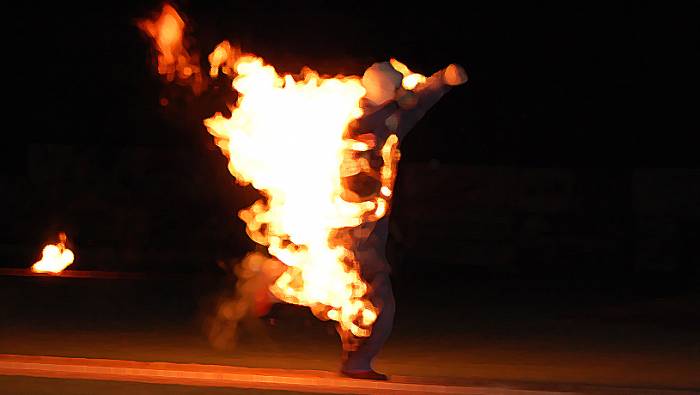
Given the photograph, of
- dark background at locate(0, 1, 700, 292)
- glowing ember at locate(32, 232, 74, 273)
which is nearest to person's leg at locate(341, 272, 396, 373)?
glowing ember at locate(32, 232, 74, 273)

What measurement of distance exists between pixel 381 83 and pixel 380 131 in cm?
33

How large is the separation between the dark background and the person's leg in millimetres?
10913

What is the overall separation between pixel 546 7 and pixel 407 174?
364 cm

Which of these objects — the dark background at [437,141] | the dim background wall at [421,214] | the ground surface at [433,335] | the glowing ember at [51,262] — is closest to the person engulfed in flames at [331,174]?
the ground surface at [433,335]

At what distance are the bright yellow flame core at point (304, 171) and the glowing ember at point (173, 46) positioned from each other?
0.97 meters

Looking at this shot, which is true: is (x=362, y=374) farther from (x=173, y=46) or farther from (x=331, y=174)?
(x=173, y=46)

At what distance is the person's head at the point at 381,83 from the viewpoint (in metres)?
9.16

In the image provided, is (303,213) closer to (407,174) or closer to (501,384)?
(501,384)

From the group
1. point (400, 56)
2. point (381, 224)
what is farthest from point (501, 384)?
point (400, 56)

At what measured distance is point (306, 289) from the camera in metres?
9.70

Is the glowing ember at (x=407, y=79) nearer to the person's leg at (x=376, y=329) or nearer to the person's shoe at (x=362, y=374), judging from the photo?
the person's leg at (x=376, y=329)

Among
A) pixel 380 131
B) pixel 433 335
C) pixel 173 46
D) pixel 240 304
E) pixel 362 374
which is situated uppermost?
pixel 240 304

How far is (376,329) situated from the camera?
31.1ft

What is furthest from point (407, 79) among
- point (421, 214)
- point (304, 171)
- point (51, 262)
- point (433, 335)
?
point (421, 214)
